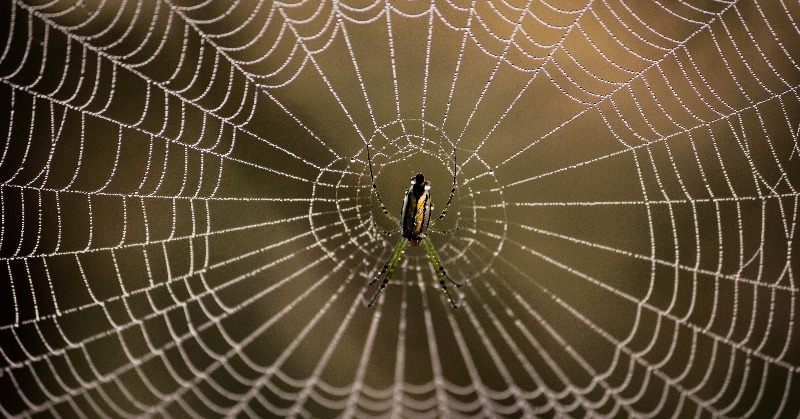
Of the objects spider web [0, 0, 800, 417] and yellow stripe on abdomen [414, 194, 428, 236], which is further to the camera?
spider web [0, 0, 800, 417]

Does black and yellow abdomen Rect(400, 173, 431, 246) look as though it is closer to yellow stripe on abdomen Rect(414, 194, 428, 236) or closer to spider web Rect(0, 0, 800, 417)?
yellow stripe on abdomen Rect(414, 194, 428, 236)

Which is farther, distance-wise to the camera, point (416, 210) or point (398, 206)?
point (398, 206)

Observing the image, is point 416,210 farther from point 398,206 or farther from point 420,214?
point 398,206

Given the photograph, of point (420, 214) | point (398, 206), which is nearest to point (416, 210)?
point (420, 214)

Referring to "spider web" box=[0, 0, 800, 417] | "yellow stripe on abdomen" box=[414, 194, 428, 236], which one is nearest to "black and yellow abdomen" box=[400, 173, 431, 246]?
"yellow stripe on abdomen" box=[414, 194, 428, 236]

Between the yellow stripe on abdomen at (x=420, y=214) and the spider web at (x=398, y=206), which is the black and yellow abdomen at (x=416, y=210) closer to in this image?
the yellow stripe on abdomen at (x=420, y=214)

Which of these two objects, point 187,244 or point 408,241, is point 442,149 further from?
Answer: point 187,244

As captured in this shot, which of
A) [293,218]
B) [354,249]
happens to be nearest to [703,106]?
[354,249]

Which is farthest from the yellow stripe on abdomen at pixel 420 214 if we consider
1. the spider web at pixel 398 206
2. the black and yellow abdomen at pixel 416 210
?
the spider web at pixel 398 206
